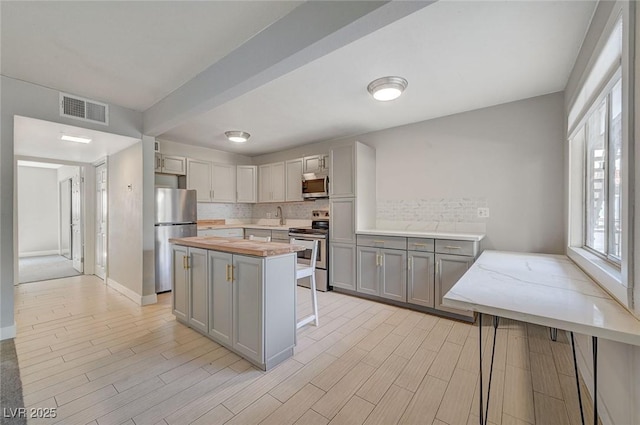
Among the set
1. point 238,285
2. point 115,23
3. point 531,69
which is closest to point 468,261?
point 531,69

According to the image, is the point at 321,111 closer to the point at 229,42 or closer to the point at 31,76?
the point at 229,42

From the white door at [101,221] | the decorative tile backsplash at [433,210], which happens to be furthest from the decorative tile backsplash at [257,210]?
the white door at [101,221]

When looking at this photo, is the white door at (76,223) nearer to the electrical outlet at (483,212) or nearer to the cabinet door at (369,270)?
the cabinet door at (369,270)

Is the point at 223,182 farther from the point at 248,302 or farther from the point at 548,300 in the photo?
the point at 548,300

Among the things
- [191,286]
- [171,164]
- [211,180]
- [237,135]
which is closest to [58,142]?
[171,164]

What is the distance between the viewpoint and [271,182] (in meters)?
5.34

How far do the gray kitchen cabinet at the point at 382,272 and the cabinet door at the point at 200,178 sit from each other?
3024mm

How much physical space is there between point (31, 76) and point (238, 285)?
9.02ft

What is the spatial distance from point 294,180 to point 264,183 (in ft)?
2.84

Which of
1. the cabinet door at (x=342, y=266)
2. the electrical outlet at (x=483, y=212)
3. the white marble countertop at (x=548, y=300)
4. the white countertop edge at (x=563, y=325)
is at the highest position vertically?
the electrical outlet at (x=483, y=212)

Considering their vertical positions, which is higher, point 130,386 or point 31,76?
point 31,76

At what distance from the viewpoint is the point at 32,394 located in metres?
1.74

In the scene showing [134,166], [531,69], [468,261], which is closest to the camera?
[531,69]

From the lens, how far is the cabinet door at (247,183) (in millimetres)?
5457
